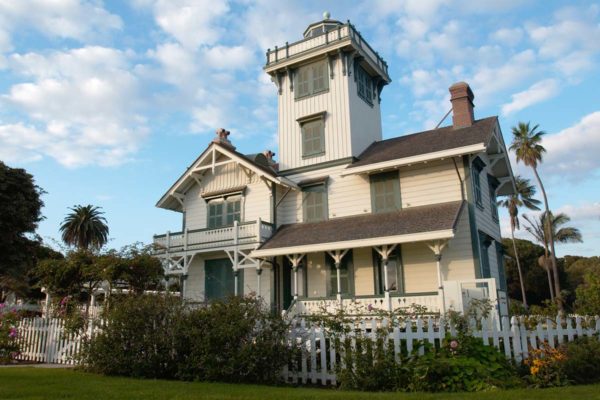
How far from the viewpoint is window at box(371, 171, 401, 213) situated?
17641mm

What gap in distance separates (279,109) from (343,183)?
5191mm

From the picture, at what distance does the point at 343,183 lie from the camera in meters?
19.0

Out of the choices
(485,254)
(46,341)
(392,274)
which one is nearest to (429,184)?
(485,254)

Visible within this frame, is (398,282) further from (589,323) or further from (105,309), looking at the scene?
(105,309)

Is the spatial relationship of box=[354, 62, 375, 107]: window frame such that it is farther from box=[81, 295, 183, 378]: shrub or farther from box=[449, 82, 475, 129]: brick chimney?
box=[81, 295, 183, 378]: shrub

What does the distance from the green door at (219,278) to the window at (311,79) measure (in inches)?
316

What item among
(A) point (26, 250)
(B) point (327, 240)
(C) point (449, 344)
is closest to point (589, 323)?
(C) point (449, 344)

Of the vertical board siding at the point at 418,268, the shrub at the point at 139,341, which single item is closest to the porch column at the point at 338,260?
the vertical board siding at the point at 418,268

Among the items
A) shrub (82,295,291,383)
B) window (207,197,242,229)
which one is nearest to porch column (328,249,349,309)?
window (207,197,242,229)

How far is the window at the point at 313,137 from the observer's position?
2034 centimetres

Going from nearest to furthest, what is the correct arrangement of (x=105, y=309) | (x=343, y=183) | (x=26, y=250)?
1. (x=105, y=309)
2. (x=343, y=183)
3. (x=26, y=250)

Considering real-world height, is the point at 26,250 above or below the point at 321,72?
below

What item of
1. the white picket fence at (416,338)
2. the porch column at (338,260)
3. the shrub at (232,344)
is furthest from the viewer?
the porch column at (338,260)

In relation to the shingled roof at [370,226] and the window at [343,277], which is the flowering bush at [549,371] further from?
the window at [343,277]
